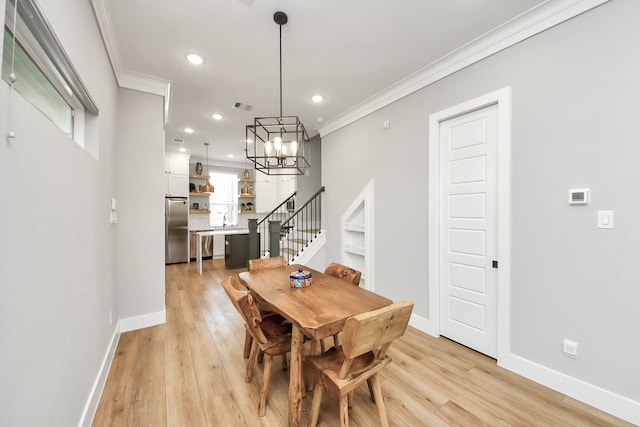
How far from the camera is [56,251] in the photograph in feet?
4.25

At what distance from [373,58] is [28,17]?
2569 millimetres

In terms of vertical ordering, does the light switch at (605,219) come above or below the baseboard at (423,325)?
above

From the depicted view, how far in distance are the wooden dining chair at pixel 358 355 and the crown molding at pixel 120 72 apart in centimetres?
287

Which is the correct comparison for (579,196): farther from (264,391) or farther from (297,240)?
(297,240)

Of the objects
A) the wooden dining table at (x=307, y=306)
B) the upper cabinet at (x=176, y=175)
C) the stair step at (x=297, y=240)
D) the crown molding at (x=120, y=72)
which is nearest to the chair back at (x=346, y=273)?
the wooden dining table at (x=307, y=306)

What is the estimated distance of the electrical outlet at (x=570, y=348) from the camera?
6.39 feet

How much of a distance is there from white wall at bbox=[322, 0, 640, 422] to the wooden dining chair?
1468 millimetres

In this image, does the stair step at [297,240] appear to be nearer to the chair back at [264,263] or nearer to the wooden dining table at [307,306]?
the chair back at [264,263]

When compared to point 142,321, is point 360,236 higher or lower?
higher

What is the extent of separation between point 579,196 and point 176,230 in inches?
290

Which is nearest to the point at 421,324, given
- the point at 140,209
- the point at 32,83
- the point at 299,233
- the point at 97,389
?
the point at 97,389

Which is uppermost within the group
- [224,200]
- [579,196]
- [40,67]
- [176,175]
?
[176,175]

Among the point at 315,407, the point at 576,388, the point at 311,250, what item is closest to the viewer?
the point at 315,407

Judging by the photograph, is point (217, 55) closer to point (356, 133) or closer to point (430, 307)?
point (356, 133)
